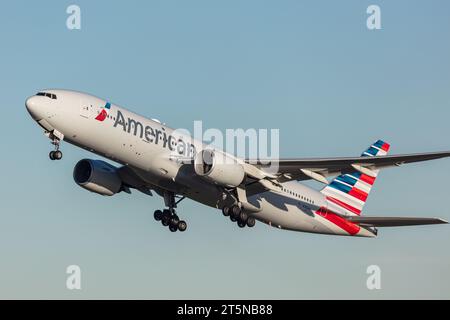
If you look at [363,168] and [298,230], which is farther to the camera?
[298,230]

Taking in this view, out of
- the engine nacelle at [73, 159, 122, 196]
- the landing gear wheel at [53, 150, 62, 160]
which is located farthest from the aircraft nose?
the engine nacelle at [73, 159, 122, 196]

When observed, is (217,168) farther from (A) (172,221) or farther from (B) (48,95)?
(B) (48,95)

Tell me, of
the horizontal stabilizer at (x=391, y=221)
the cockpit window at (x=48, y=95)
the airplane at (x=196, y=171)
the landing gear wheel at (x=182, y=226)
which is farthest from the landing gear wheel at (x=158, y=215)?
the cockpit window at (x=48, y=95)

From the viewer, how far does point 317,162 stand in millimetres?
42438

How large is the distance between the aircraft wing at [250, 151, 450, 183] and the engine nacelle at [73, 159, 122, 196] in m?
7.98

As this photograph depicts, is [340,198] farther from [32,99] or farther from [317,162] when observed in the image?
[32,99]

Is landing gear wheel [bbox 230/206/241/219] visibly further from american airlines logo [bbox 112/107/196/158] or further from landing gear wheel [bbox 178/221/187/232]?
landing gear wheel [bbox 178/221/187/232]

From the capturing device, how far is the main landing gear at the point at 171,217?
47.7 m

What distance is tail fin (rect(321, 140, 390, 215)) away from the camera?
51594mm

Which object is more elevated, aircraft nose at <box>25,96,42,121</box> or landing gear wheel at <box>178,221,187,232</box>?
aircraft nose at <box>25,96,42,121</box>

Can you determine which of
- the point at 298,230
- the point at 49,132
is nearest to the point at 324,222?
the point at 298,230

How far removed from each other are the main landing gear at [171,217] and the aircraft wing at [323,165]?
576cm

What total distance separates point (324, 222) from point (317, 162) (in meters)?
7.67
